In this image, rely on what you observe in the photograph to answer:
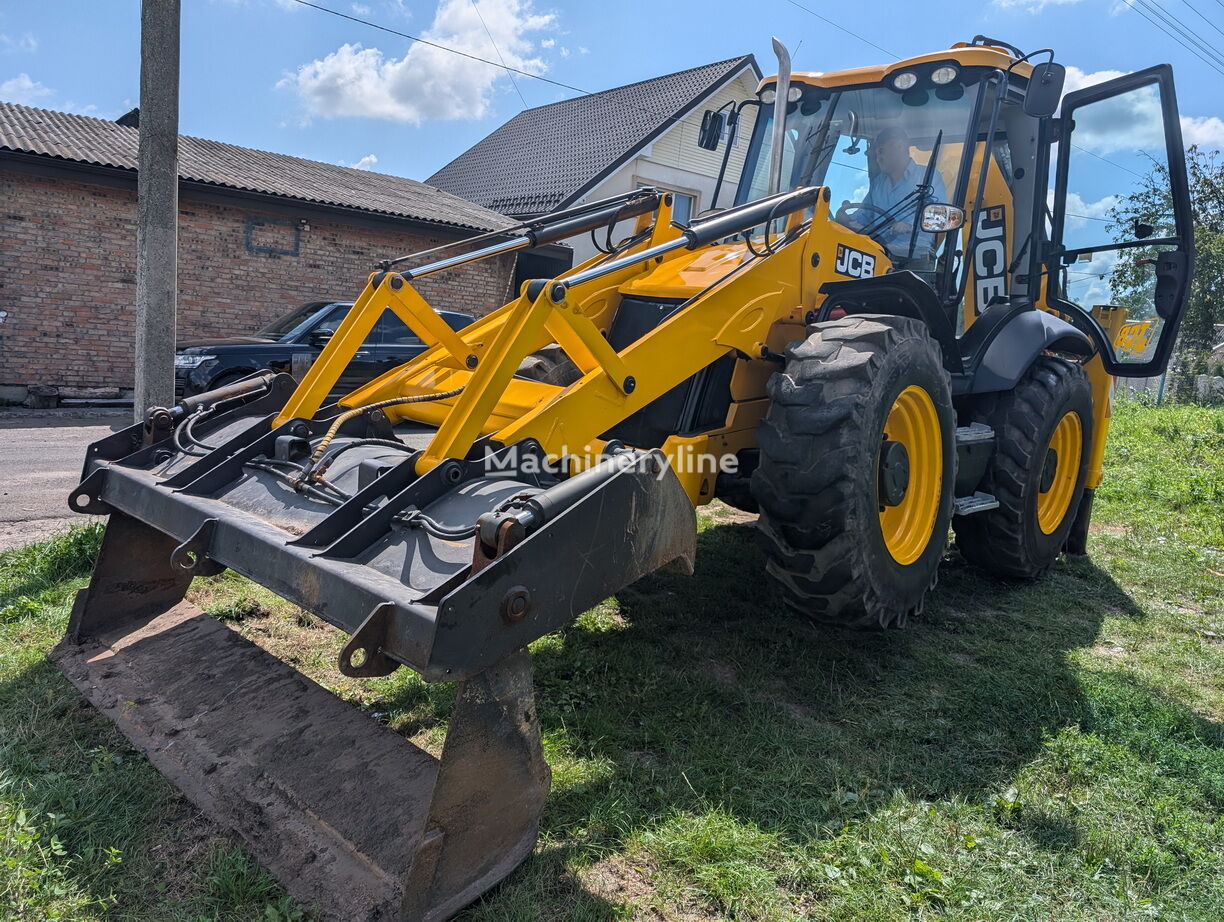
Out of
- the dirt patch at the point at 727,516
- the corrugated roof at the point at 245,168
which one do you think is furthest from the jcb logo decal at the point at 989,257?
the corrugated roof at the point at 245,168

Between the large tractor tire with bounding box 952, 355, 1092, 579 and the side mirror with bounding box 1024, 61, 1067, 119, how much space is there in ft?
5.31

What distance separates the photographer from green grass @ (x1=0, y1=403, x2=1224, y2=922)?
2541 millimetres

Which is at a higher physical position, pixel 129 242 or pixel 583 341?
pixel 129 242

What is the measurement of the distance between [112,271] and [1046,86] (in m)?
13.9

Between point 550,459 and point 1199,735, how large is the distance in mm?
3003

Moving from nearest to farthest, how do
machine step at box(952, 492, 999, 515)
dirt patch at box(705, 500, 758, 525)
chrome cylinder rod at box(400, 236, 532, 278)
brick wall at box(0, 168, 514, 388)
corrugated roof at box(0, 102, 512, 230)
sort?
chrome cylinder rod at box(400, 236, 532, 278) < machine step at box(952, 492, 999, 515) < dirt patch at box(705, 500, 758, 525) < brick wall at box(0, 168, 514, 388) < corrugated roof at box(0, 102, 512, 230)

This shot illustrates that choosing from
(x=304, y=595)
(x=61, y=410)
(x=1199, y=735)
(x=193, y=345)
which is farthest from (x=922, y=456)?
(x=61, y=410)

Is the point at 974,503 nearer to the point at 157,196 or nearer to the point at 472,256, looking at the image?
the point at 472,256

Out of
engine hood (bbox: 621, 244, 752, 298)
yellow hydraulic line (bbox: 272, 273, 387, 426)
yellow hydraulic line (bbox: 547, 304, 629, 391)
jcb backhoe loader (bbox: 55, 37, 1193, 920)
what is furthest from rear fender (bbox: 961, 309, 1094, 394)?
yellow hydraulic line (bbox: 272, 273, 387, 426)

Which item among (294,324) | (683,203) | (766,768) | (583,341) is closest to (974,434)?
(766,768)

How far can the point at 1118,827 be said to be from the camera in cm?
300

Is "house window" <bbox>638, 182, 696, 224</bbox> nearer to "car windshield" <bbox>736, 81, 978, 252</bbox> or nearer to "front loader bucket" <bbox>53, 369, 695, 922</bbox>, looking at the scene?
"car windshield" <bbox>736, 81, 978, 252</bbox>

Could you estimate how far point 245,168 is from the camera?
53.8 ft

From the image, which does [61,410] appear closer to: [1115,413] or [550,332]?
[550,332]
